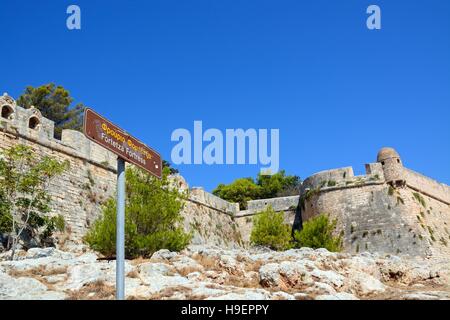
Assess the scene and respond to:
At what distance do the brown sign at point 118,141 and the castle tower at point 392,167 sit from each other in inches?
977

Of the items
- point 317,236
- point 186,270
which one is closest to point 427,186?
point 317,236

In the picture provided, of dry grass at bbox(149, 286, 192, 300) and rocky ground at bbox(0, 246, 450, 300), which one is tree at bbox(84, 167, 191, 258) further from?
dry grass at bbox(149, 286, 192, 300)

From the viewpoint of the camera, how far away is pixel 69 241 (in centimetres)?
1827

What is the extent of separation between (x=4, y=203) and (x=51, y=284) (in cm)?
828

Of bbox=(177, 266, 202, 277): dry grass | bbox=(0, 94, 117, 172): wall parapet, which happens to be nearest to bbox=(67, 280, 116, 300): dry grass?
bbox=(177, 266, 202, 277): dry grass

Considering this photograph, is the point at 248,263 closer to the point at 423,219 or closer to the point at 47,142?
the point at 47,142

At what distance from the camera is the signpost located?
5.50 meters

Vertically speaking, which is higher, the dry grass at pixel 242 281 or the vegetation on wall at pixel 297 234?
the vegetation on wall at pixel 297 234

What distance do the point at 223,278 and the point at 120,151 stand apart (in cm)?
448

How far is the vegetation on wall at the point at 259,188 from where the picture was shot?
53219 millimetres

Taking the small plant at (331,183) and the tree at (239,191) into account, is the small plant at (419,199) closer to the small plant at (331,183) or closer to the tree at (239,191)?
the small plant at (331,183)

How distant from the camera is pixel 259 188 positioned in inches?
2147

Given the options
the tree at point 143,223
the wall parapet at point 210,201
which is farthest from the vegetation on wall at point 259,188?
the tree at point 143,223
